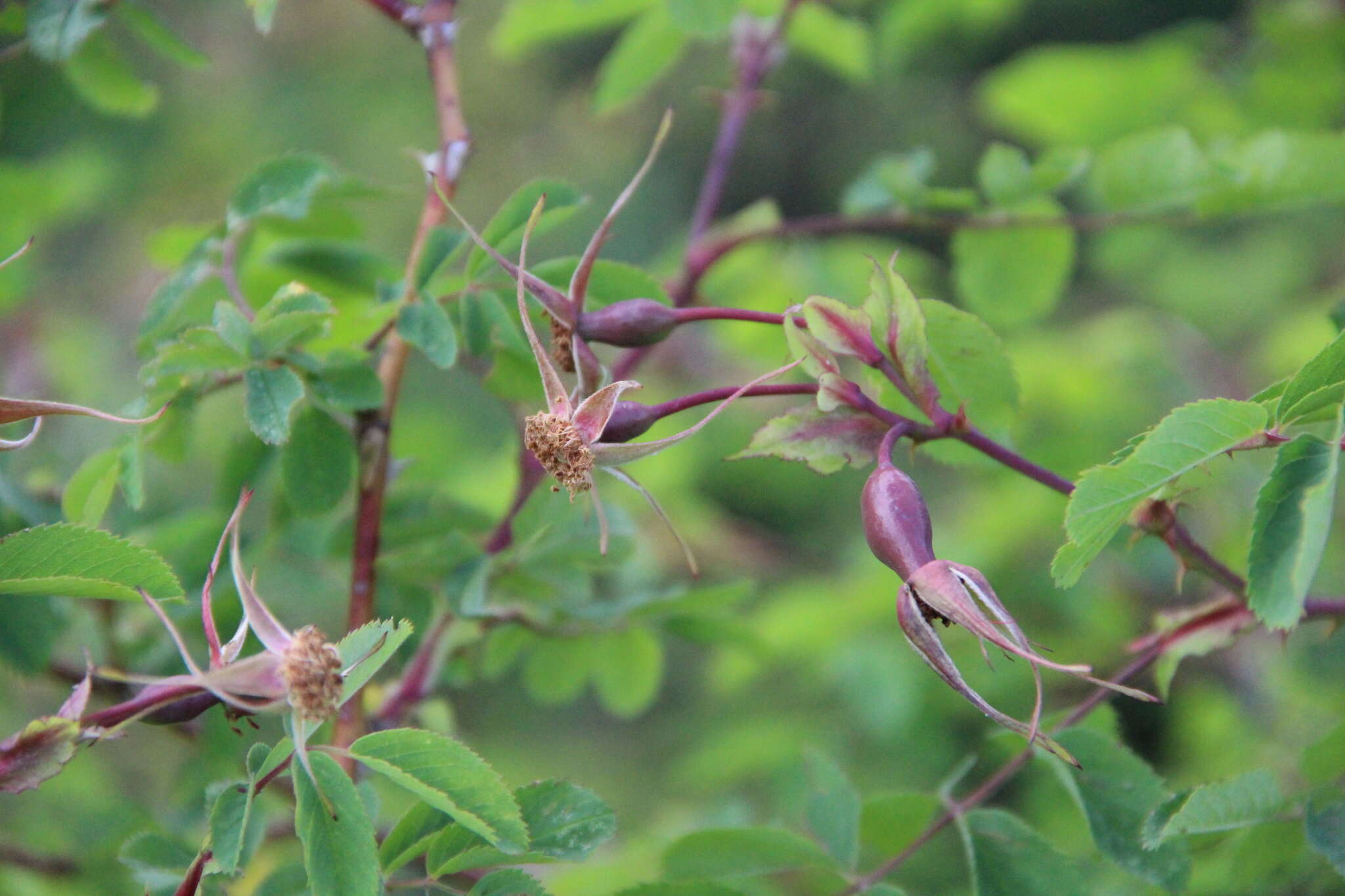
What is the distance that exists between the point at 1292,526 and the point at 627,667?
2.98 ft

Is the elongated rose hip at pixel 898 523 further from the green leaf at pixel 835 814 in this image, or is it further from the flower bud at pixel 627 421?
the green leaf at pixel 835 814

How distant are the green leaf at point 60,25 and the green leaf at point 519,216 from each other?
1.57ft

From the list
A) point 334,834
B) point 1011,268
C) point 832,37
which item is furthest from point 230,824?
point 832,37

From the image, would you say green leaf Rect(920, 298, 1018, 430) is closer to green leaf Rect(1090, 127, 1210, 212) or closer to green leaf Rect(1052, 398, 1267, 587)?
green leaf Rect(1052, 398, 1267, 587)

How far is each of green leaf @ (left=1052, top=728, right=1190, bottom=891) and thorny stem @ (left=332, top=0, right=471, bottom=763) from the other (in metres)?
0.64

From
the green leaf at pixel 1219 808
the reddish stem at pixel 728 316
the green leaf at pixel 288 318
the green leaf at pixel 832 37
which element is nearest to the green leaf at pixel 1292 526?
the green leaf at pixel 1219 808

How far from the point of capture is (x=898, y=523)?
700 millimetres

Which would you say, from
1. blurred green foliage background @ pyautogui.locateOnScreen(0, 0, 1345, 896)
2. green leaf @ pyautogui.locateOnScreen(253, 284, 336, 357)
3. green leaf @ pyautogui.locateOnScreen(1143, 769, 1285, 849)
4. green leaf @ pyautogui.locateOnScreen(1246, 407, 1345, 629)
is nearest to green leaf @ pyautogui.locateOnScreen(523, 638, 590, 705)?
blurred green foliage background @ pyautogui.locateOnScreen(0, 0, 1345, 896)

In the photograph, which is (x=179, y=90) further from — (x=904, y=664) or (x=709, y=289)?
(x=904, y=664)

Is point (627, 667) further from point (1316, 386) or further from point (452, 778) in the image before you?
point (1316, 386)

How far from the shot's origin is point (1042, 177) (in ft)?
4.15

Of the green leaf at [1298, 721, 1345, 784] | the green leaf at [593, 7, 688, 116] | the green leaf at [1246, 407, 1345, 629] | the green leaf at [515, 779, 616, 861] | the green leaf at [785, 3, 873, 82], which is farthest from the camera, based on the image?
the green leaf at [785, 3, 873, 82]

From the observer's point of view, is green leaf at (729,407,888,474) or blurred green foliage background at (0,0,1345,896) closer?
green leaf at (729,407,888,474)

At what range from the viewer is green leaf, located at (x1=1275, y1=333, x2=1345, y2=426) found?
2.34 feet
